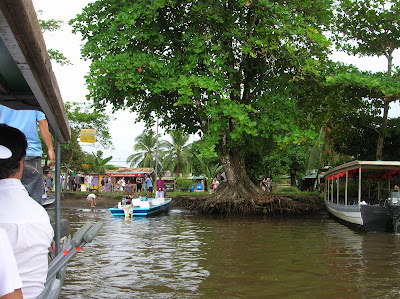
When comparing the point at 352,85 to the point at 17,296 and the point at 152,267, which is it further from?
the point at 17,296

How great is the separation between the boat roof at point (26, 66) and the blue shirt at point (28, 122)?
1.13ft

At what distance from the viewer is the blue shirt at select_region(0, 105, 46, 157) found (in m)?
4.33

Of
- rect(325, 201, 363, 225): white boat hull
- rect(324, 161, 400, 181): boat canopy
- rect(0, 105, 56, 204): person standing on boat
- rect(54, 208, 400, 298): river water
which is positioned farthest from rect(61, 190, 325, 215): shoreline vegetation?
rect(0, 105, 56, 204): person standing on boat

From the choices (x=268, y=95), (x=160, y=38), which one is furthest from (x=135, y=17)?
(x=268, y=95)

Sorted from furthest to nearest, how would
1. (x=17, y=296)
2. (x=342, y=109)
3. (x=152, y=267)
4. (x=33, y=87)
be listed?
(x=342, y=109) < (x=152, y=267) < (x=33, y=87) < (x=17, y=296)

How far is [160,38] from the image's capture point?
16531 millimetres

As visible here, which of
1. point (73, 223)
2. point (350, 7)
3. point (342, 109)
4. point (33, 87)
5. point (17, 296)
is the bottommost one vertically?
point (73, 223)

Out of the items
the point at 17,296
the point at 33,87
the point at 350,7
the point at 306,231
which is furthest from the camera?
the point at 350,7

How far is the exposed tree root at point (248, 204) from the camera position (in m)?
18.6

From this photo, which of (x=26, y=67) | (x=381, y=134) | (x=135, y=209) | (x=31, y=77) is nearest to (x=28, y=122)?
(x=31, y=77)

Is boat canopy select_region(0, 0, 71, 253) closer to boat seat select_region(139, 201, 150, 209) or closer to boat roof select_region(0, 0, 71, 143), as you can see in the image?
boat roof select_region(0, 0, 71, 143)

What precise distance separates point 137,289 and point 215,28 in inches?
494

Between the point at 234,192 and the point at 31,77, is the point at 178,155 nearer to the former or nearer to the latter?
the point at 234,192

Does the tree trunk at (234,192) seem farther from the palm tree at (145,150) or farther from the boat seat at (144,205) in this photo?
the palm tree at (145,150)
